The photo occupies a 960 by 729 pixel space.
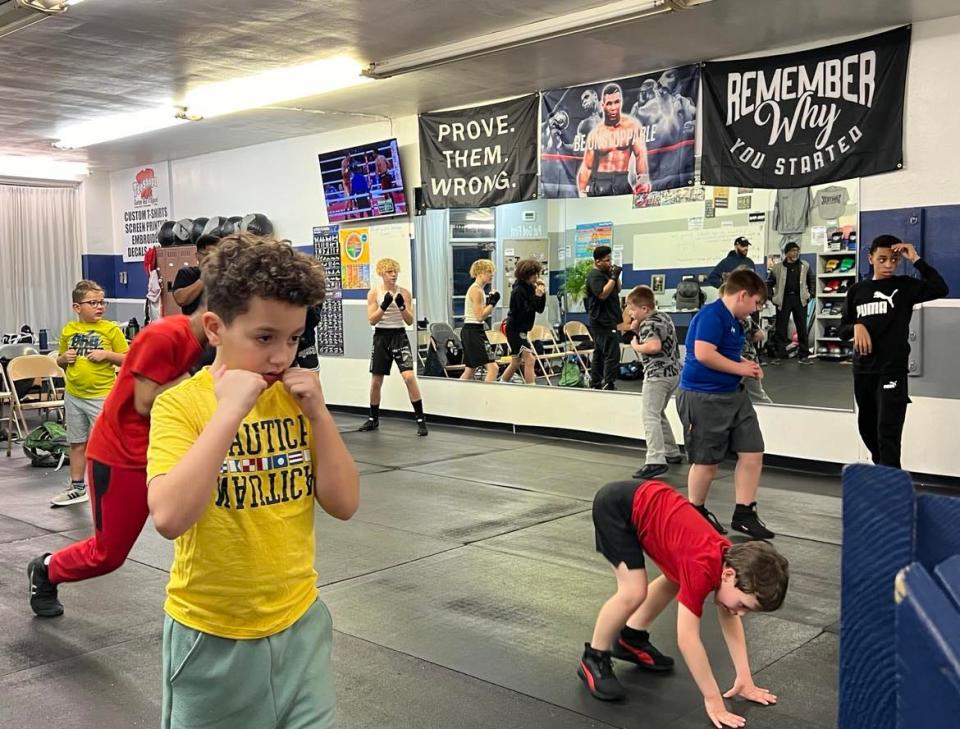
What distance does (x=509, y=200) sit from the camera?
9.23m

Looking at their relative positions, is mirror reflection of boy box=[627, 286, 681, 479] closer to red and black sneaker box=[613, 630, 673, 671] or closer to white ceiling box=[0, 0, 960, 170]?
white ceiling box=[0, 0, 960, 170]

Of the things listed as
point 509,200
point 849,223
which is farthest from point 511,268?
point 849,223

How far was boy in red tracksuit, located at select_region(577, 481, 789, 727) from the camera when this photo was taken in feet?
9.48

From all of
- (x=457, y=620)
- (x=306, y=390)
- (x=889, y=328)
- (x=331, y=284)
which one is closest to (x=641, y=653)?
(x=457, y=620)

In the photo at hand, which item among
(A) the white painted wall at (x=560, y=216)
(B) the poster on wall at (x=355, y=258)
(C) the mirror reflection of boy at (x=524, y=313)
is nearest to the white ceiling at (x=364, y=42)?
(A) the white painted wall at (x=560, y=216)

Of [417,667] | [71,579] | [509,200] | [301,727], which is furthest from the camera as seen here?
[509,200]

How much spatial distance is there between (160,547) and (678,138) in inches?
206

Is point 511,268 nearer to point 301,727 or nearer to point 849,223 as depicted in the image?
point 849,223

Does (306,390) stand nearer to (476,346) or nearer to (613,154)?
(613,154)

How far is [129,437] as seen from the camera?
3689 mm

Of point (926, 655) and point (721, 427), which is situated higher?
point (926, 655)

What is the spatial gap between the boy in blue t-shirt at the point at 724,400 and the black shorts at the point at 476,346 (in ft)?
14.6

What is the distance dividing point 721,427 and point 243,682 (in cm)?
397

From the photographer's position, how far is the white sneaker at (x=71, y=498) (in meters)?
6.61
